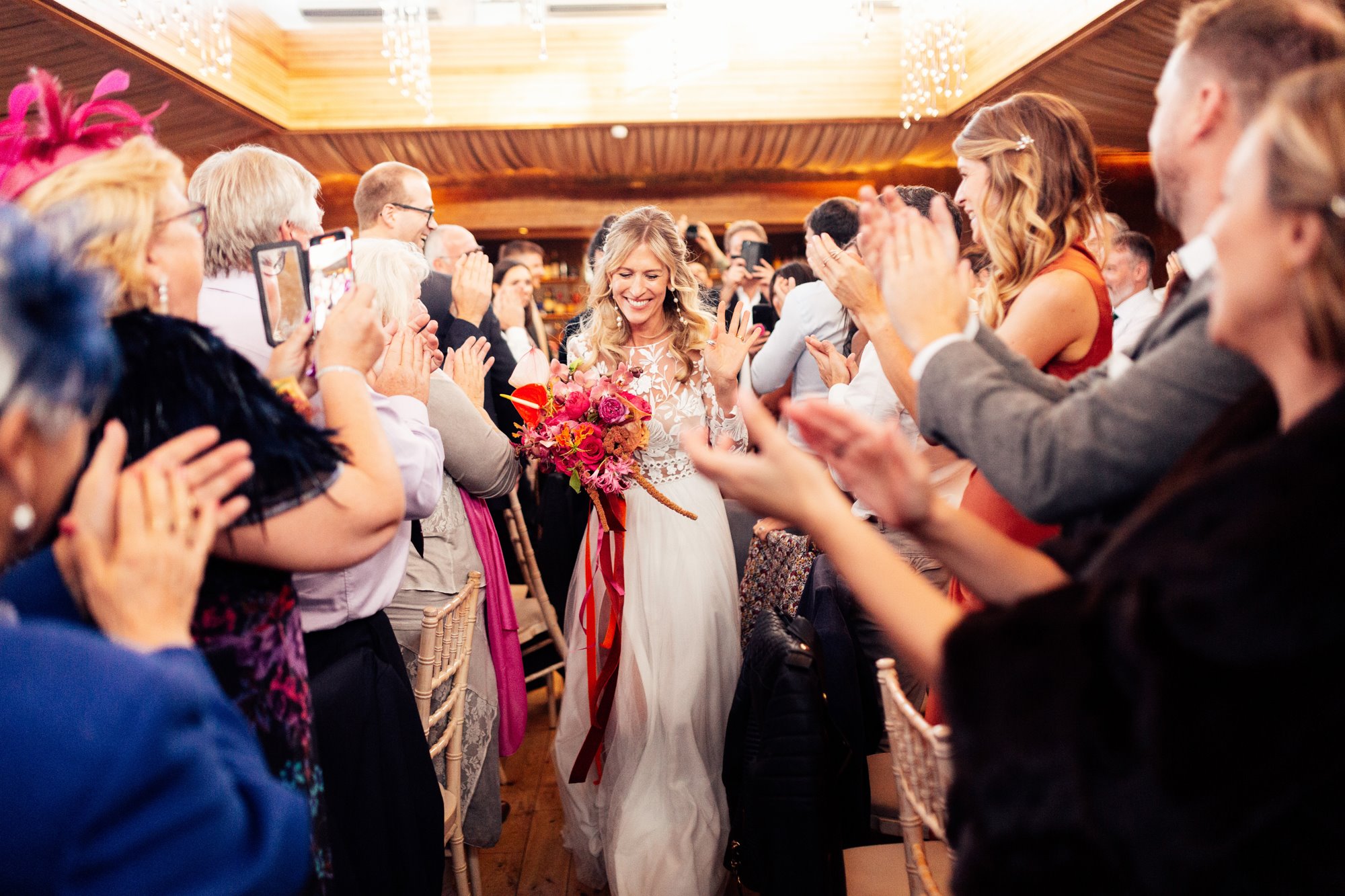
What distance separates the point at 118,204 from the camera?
1021 mm

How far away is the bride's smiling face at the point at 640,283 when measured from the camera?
8.79ft

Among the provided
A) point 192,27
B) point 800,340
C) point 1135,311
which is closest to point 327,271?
point 800,340

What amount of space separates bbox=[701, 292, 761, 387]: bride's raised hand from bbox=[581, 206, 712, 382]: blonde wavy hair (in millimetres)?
65

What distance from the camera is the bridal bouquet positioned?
2.31 metres

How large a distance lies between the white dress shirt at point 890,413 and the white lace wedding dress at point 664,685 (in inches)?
18.6

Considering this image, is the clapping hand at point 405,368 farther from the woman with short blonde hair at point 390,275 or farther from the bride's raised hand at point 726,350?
the bride's raised hand at point 726,350

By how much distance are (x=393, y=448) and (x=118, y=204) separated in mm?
526

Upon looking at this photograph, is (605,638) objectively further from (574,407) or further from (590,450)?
(574,407)

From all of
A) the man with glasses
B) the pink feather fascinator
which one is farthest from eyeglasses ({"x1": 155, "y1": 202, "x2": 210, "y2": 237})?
the man with glasses

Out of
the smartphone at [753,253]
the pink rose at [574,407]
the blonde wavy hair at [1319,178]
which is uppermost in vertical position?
the blonde wavy hair at [1319,178]

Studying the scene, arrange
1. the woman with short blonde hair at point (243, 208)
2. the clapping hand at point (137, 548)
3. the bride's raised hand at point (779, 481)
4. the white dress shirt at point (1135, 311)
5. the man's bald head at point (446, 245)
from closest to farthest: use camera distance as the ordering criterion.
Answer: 1. the clapping hand at point (137, 548)
2. the bride's raised hand at point (779, 481)
3. the woman with short blonde hair at point (243, 208)
4. the white dress shirt at point (1135, 311)
5. the man's bald head at point (446, 245)

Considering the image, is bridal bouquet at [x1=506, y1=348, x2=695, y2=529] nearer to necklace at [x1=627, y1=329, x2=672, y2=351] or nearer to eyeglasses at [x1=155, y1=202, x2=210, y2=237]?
necklace at [x1=627, y1=329, x2=672, y2=351]

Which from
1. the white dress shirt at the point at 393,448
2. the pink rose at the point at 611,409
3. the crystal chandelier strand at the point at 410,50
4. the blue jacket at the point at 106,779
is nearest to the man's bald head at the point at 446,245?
the crystal chandelier strand at the point at 410,50

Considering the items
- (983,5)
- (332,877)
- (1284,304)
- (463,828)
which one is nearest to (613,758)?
(463,828)
